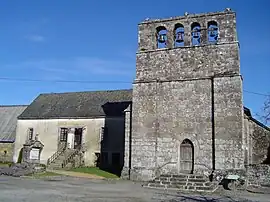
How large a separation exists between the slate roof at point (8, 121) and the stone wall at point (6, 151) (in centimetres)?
51

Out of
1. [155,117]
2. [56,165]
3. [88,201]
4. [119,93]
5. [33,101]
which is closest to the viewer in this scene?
[88,201]

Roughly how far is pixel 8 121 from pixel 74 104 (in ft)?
36.3

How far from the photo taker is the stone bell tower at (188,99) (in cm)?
2186

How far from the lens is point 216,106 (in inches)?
874

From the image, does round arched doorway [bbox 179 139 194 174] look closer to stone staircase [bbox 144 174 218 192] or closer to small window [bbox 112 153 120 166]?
stone staircase [bbox 144 174 218 192]

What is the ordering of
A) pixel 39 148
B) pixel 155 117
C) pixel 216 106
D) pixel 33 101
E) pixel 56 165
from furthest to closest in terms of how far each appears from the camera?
→ pixel 33 101 → pixel 39 148 → pixel 56 165 → pixel 155 117 → pixel 216 106

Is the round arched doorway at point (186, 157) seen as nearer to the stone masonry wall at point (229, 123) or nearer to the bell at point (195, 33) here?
the stone masonry wall at point (229, 123)

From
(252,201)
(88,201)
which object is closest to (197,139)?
(252,201)

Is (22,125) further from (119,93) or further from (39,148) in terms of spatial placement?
(119,93)

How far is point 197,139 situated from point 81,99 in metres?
20.4

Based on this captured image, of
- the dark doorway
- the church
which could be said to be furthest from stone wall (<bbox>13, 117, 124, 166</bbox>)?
the church

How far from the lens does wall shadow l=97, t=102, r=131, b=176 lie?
112 feet

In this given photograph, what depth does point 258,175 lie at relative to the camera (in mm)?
21297

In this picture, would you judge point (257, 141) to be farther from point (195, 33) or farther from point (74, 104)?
point (74, 104)
